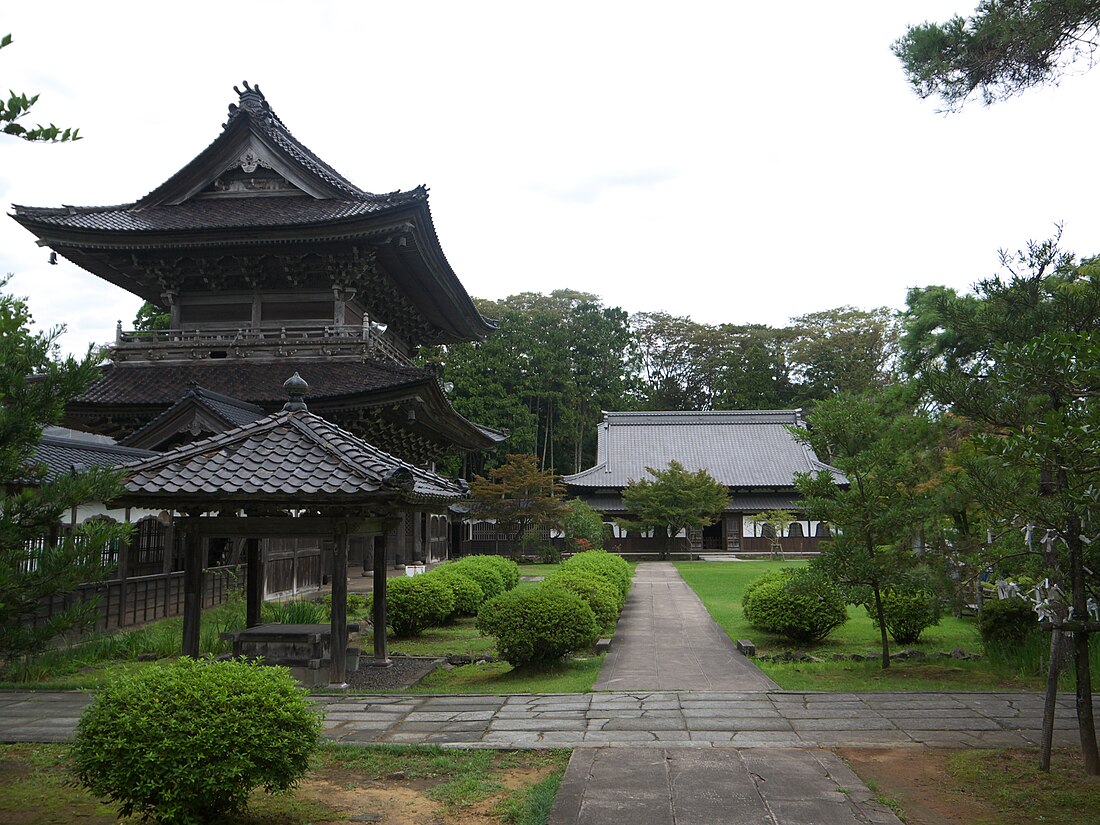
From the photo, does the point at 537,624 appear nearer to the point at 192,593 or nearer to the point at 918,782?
the point at 192,593

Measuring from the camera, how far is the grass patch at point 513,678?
376 inches

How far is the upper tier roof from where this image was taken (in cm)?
1667

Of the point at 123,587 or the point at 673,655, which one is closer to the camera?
the point at 673,655

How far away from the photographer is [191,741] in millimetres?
4695

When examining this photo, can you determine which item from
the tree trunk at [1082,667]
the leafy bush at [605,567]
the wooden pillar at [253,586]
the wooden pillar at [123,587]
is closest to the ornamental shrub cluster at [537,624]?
the wooden pillar at [253,586]

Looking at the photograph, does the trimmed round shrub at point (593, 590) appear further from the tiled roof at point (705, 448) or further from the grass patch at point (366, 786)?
the tiled roof at point (705, 448)

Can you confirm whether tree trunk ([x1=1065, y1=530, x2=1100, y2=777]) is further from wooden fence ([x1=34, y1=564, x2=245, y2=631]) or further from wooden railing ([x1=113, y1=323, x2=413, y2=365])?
wooden railing ([x1=113, y1=323, x2=413, y2=365])

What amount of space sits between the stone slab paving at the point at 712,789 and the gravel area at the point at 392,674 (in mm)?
3800

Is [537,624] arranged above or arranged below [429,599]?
above

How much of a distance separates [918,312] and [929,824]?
532 inches

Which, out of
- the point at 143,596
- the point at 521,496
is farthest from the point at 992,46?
the point at 521,496

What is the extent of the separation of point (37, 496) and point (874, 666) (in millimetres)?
9924

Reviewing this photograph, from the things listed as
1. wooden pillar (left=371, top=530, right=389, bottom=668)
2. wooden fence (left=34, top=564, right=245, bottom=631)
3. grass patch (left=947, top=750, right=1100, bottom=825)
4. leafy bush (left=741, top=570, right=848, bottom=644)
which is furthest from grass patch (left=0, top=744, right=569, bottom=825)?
leafy bush (left=741, top=570, right=848, bottom=644)

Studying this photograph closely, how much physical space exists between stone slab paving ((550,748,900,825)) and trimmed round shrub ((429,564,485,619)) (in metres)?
8.65
